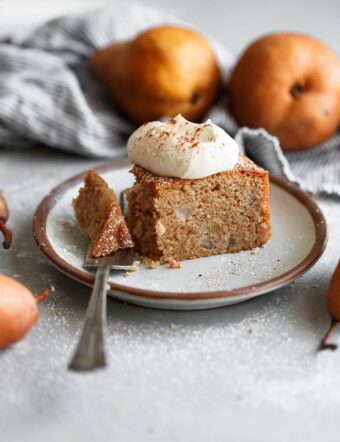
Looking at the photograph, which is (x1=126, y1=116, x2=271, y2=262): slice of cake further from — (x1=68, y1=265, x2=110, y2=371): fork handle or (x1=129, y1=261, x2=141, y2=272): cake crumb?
(x1=68, y1=265, x2=110, y2=371): fork handle

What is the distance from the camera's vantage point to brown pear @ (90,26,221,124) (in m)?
2.66

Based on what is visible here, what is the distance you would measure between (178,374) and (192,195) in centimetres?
53

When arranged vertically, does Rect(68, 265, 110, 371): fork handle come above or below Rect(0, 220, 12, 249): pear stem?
above

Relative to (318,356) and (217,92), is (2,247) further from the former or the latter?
(217,92)

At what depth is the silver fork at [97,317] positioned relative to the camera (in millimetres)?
1416

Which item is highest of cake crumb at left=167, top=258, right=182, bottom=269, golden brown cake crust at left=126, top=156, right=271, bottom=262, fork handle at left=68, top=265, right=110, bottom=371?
golden brown cake crust at left=126, top=156, right=271, bottom=262

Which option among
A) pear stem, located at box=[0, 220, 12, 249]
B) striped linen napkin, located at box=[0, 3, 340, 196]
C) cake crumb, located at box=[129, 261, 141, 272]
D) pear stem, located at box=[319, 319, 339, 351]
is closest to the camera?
pear stem, located at box=[319, 319, 339, 351]

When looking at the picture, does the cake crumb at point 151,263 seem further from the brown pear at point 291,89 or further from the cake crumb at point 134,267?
the brown pear at point 291,89

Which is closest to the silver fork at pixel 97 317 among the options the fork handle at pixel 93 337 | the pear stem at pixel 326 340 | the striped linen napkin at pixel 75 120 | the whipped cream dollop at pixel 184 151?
Result: the fork handle at pixel 93 337

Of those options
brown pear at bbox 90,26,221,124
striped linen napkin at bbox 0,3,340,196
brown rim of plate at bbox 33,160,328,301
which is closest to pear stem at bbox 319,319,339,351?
brown rim of plate at bbox 33,160,328,301

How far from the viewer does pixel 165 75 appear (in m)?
2.65

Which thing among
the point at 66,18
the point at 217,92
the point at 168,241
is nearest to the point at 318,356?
the point at 168,241

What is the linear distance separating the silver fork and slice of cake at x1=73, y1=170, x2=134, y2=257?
24 millimetres

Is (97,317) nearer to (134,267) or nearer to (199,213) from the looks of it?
(134,267)
